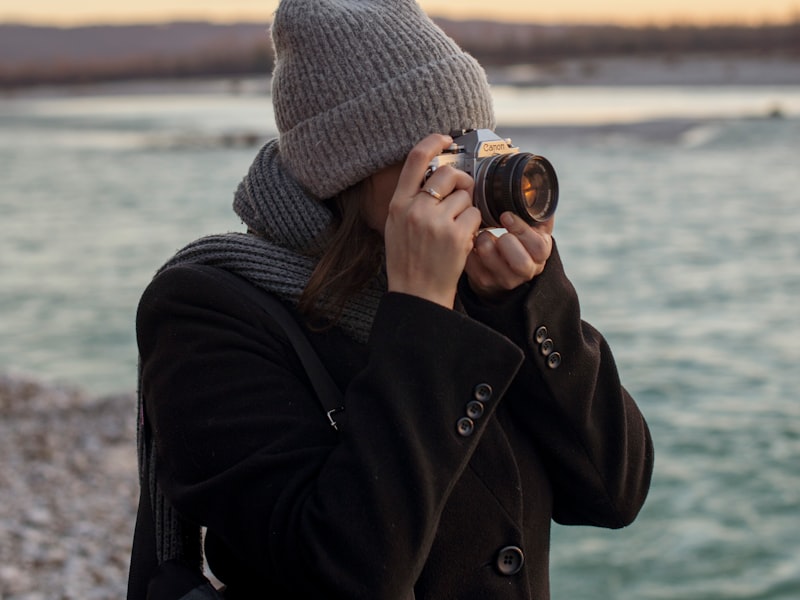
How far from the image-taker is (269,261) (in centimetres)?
121

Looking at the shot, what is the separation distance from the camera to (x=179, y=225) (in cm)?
1232

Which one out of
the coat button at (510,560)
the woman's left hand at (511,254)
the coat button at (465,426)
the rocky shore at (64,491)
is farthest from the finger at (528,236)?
the rocky shore at (64,491)

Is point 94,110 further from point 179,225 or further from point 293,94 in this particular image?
point 293,94

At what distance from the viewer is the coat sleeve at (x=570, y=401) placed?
121cm

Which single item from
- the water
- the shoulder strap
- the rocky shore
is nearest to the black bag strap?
the shoulder strap

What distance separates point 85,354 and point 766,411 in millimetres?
4163

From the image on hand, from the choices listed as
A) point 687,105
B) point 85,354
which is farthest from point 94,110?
point 85,354

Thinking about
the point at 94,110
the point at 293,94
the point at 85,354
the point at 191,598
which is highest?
the point at 293,94

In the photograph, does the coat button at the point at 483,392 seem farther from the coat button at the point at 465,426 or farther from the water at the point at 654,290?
the water at the point at 654,290

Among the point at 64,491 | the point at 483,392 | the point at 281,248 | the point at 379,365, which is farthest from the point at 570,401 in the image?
the point at 64,491

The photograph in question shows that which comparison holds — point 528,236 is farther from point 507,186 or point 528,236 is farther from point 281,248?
point 281,248

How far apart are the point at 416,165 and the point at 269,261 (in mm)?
213

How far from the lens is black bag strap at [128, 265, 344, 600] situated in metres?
1.15

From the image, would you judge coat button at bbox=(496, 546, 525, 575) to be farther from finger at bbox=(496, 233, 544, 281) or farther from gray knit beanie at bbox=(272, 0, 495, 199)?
gray knit beanie at bbox=(272, 0, 495, 199)
